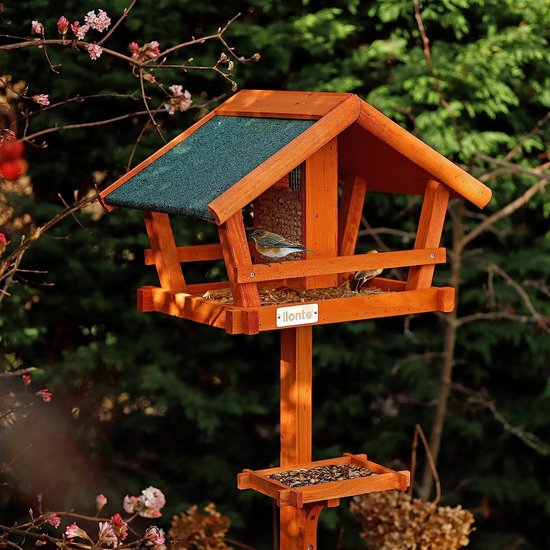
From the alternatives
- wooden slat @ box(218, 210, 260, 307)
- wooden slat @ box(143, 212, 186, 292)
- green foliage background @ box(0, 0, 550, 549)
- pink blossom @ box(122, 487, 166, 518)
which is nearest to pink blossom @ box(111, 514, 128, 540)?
pink blossom @ box(122, 487, 166, 518)

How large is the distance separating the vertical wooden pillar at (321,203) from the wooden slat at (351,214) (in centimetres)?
32

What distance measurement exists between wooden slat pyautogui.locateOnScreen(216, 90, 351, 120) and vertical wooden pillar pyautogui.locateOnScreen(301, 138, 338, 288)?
0.40 ft

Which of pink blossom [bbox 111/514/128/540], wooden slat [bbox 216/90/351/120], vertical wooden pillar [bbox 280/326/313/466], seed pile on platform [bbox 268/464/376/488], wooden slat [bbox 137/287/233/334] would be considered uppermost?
wooden slat [bbox 216/90/351/120]

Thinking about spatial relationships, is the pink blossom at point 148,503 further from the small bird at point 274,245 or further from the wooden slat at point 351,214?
the wooden slat at point 351,214

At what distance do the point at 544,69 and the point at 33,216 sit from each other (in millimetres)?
2596

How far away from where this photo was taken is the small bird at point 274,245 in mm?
3023

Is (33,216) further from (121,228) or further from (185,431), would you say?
(185,431)

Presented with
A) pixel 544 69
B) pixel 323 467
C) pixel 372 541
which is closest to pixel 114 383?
pixel 372 541

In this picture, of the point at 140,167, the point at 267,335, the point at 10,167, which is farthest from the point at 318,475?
the point at 267,335

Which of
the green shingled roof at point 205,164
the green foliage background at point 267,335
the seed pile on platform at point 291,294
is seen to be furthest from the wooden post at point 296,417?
the green foliage background at point 267,335

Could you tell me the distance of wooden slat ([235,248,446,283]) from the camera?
2.92 metres

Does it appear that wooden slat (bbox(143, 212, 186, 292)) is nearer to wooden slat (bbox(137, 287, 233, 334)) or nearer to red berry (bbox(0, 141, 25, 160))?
A: wooden slat (bbox(137, 287, 233, 334))

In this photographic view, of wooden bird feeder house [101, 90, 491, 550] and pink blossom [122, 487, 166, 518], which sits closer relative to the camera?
wooden bird feeder house [101, 90, 491, 550]

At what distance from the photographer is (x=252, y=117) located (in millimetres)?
3322
